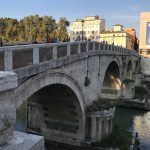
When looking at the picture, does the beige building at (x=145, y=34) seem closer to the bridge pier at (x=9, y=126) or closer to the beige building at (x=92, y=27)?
the beige building at (x=92, y=27)

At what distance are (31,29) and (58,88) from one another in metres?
31.4

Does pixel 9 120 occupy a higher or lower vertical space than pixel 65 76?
higher

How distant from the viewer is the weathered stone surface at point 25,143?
218cm

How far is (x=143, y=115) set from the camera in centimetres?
2844

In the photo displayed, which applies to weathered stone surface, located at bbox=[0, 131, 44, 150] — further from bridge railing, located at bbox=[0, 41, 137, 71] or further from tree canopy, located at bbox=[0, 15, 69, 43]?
tree canopy, located at bbox=[0, 15, 69, 43]

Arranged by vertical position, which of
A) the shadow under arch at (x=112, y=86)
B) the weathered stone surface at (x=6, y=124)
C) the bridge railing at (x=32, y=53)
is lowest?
the shadow under arch at (x=112, y=86)

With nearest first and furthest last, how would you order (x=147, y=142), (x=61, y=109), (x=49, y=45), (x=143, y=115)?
(x=49, y=45) < (x=61, y=109) < (x=147, y=142) < (x=143, y=115)

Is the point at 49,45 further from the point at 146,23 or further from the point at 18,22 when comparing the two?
the point at 146,23

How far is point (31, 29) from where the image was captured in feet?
146

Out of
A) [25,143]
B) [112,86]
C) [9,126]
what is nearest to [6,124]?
[9,126]

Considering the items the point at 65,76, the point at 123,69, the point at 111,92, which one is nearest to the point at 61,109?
the point at 65,76

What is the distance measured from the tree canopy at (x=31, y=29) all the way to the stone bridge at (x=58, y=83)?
20434 millimetres

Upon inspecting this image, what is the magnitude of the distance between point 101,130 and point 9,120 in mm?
15389

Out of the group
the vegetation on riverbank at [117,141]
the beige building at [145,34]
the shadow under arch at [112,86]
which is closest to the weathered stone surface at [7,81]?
the vegetation on riverbank at [117,141]
